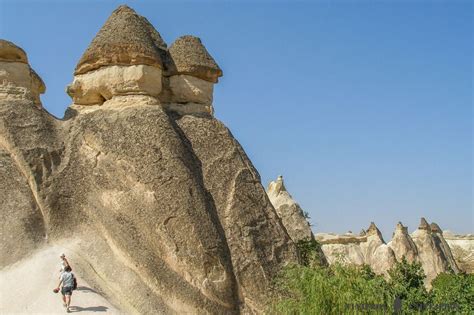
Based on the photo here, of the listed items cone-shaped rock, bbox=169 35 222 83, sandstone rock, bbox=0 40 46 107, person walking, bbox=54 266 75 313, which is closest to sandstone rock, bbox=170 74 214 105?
cone-shaped rock, bbox=169 35 222 83

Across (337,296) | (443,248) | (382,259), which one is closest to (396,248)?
(382,259)

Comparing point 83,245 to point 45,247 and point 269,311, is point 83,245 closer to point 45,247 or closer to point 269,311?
point 45,247

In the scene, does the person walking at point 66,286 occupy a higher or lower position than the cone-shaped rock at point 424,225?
lower

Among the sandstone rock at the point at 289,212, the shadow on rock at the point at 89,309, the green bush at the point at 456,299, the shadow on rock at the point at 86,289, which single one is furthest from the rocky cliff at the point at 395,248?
the shadow on rock at the point at 89,309

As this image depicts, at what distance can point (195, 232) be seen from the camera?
1188 centimetres

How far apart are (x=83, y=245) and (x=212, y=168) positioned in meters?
3.17

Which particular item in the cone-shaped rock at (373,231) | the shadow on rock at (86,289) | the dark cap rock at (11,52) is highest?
the dark cap rock at (11,52)

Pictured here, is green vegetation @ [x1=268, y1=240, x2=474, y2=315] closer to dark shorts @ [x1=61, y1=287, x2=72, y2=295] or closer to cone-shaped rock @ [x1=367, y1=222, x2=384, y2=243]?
dark shorts @ [x1=61, y1=287, x2=72, y2=295]

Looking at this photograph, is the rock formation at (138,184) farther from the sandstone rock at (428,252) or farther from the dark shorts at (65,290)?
the sandstone rock at (428,252)

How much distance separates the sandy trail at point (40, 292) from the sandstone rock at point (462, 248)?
97.5 feet

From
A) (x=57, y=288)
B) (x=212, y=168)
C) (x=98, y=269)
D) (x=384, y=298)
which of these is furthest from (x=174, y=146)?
(x=384, y=298)

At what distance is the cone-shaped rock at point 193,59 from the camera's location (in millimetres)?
14539

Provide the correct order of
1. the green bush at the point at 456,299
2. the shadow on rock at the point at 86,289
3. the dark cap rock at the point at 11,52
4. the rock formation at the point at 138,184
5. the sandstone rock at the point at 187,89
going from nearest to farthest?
1. the shadow on rock at the point at 86,289
2. the rock formation at the point at 138,184
3. the green bush at the point at 456,299
4. the dark cap rock at the point at 11,52
5. the sandstone rock at the point at 187,89

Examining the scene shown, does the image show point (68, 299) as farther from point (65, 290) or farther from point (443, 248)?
point (443, 248)
